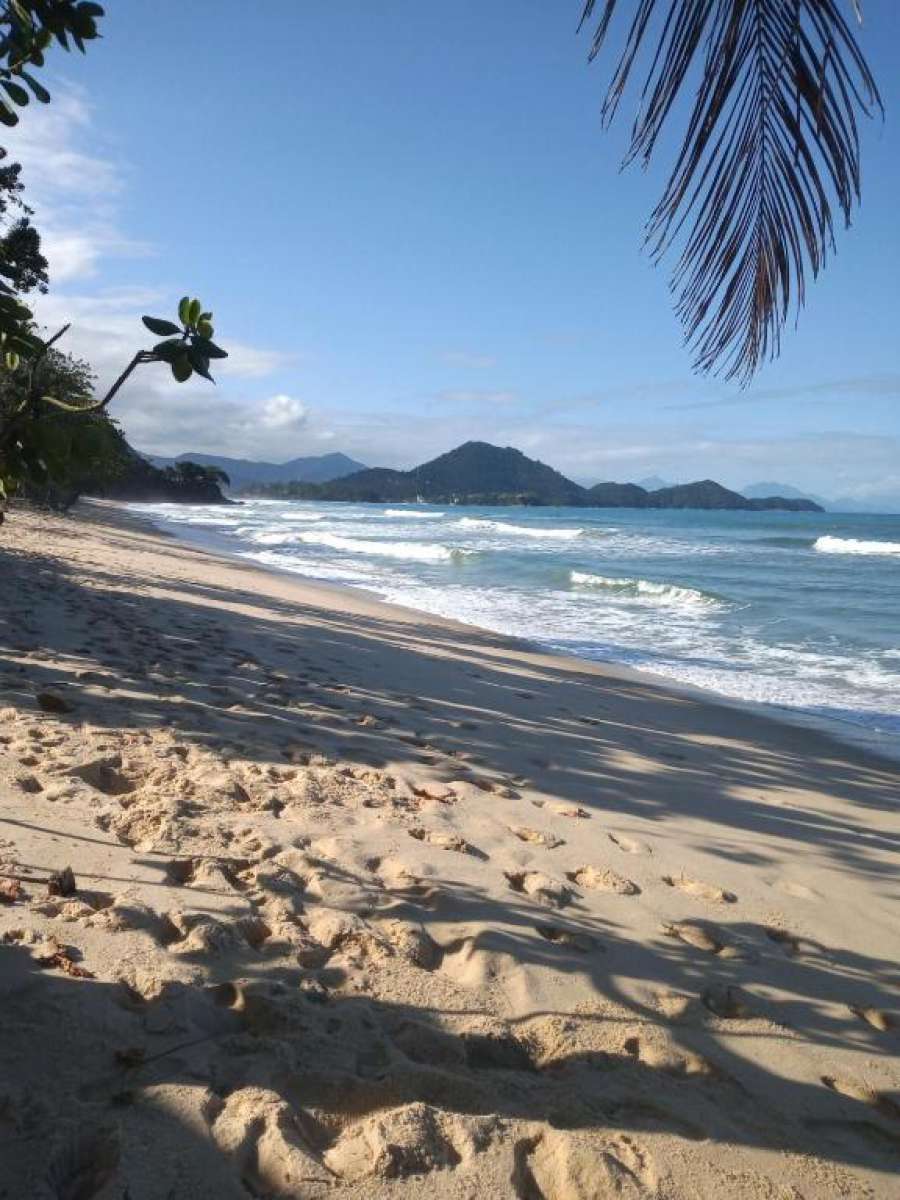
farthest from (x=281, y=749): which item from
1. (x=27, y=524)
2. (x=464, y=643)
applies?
(x=27, y=524)

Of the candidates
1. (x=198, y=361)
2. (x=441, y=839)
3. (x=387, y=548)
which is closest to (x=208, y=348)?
Answer: (x=198, y=361)

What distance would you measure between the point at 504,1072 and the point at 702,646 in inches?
439

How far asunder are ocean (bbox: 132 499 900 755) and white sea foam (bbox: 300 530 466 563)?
0.08 metres

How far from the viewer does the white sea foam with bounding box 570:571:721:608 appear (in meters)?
17.9

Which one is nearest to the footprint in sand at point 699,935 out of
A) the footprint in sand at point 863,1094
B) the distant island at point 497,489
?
the footprint in sand at point 863,1094

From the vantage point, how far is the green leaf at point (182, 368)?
1.45m

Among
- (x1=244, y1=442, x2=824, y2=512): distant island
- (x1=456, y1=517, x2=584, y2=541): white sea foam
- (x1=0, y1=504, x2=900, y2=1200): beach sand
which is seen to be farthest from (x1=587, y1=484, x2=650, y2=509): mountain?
(x1=0, y1=504, x2=900, y2=1200): beach sand

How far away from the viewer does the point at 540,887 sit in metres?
3.20

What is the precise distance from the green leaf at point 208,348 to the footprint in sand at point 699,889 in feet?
9.82

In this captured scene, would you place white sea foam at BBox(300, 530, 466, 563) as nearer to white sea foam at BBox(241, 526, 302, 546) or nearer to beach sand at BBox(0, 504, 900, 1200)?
white sea foam at BBox(241, 526, 302, 546)

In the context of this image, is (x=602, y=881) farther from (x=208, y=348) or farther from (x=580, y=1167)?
(x=208, y=348)

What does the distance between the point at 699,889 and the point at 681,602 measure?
1512 cm

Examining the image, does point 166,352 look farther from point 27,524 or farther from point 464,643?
point 27,524

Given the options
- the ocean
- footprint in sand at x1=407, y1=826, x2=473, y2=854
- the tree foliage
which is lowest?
the ocean
